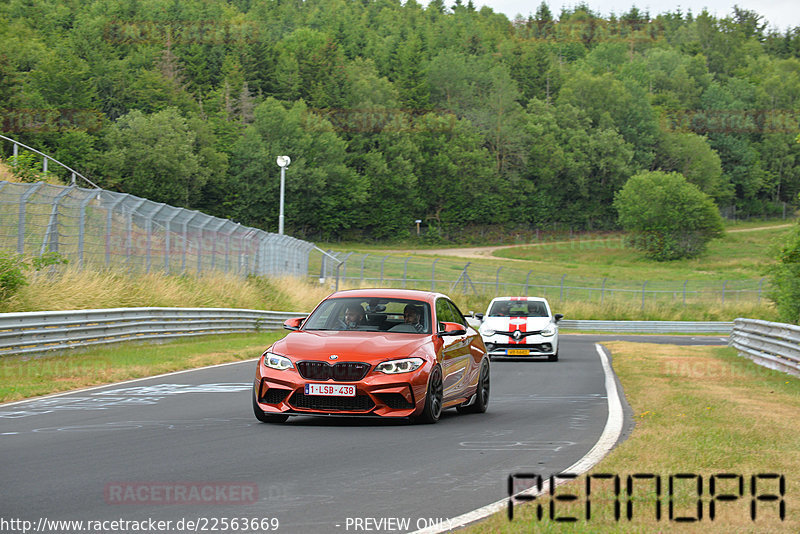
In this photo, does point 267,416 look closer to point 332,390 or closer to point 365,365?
point 332,390

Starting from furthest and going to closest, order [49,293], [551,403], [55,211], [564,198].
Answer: [564,198], [55,211], [49,293], [551,403]

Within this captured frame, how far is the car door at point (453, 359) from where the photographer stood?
10.8m

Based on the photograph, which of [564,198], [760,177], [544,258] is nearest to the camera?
[544,258]

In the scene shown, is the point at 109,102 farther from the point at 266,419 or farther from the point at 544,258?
the point at 266,419

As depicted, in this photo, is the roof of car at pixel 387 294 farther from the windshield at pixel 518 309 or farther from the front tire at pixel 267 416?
the windshield at pixel 518 309

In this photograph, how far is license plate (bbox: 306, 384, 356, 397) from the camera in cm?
978

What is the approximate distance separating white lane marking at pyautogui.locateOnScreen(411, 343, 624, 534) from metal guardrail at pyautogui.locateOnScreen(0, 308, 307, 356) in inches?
379

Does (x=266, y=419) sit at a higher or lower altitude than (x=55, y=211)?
lower

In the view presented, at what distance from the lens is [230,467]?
744 centimetres

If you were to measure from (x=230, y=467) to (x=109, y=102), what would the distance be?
351 feet

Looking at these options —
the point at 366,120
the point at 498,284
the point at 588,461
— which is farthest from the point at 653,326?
the point at 366,120

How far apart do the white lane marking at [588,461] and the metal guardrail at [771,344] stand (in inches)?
199

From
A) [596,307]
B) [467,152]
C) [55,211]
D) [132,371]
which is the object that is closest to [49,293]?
[55,211]

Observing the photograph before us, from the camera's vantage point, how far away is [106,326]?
2039 cm
